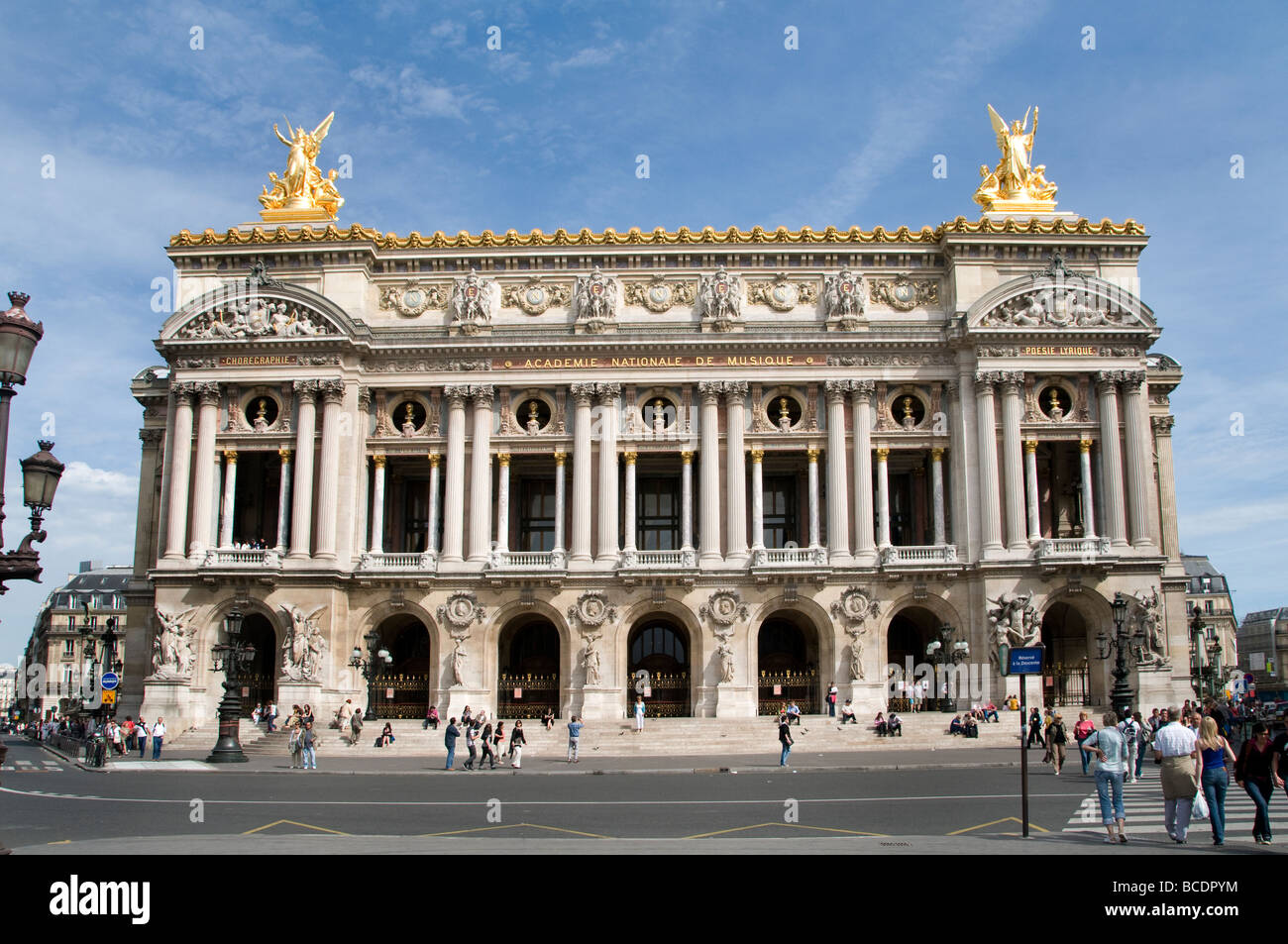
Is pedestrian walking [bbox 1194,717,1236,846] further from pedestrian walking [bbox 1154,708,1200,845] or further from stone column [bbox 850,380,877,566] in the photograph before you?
stone column [bbox 850,380,877,566]

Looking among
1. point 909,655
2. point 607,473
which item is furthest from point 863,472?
point 607,473

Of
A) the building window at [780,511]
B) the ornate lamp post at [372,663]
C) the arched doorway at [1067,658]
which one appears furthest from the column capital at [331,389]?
the arched doorway at [1067,658]

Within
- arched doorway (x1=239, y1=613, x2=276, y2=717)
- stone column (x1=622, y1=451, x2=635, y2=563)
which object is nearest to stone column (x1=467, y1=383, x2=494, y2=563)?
stone column (x1=622, y1=451, x2=635, y2=563)

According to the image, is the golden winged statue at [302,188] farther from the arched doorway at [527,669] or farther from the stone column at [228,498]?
the arched doorway at [527,669]

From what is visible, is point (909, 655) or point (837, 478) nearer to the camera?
point (837, 478)

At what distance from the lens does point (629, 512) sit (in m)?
52.8

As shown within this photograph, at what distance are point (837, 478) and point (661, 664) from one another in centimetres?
1189

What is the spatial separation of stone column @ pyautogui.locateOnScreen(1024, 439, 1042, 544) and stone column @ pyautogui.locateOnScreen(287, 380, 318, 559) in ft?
103

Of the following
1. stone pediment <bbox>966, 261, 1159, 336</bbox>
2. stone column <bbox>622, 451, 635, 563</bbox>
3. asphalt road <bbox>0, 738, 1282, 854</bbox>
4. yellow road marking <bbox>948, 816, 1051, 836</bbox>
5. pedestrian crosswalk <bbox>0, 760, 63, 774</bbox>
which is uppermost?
stone pediment <bbox>966, 261, 1159, 336</bbox>

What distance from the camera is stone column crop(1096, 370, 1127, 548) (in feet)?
168

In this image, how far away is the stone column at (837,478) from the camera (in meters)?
52.0

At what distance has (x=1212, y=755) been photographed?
17422 mm

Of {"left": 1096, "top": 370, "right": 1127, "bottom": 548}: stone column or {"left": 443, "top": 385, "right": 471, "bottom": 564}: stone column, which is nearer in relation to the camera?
{"left": 1096, "top": 370, "right": 1127, "bottom": 548}: stone column

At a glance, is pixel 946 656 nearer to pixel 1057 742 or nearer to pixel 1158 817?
pixel 1057 742
